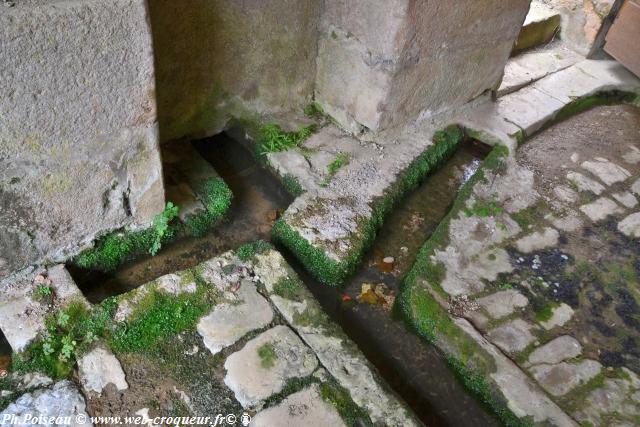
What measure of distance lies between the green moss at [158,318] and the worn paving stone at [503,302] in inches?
62.1

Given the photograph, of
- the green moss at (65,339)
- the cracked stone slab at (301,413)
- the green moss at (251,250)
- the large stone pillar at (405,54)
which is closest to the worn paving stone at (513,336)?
the cracked stone slab at (301,413)

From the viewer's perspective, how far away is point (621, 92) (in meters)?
5.12

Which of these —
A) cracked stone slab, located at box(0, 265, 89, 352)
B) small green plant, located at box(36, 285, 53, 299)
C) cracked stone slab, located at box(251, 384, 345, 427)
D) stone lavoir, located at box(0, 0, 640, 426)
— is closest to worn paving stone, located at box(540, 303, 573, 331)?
stone lavoir, located at box(0, 0, 640, 426)

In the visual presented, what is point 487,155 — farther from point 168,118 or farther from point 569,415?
point 168,118

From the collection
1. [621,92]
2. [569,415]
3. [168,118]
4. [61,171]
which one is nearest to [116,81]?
[61,171]

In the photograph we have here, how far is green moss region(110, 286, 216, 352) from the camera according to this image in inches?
97.0

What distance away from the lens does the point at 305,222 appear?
10.5 ft

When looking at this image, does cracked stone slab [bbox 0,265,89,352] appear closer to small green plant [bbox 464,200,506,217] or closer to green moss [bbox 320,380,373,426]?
green moss [bbox 320,380,373,426]

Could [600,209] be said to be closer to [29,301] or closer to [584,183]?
[584,183]

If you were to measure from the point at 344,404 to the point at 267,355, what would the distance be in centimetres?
43

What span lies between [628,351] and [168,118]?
10.2ft

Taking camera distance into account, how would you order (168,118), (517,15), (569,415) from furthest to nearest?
(517,15) < (168,118) < (569,415)

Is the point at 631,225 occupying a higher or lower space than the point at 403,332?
higher

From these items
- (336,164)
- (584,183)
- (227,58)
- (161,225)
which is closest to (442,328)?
(336,164)
